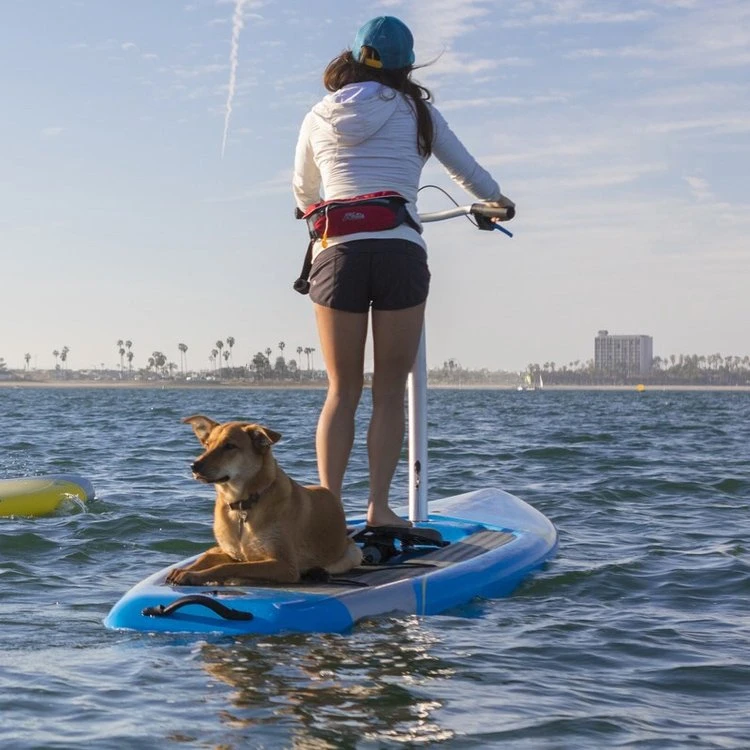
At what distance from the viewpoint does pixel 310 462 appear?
16.3 meters

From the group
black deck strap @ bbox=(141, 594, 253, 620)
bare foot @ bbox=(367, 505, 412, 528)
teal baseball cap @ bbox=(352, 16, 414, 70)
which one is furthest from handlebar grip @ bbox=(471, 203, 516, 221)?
black deck strap @ bbox=(141, 594, 253, 620)

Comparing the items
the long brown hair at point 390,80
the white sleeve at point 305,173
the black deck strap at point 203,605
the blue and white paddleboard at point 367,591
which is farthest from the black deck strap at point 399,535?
the long brown hair at point 390,80

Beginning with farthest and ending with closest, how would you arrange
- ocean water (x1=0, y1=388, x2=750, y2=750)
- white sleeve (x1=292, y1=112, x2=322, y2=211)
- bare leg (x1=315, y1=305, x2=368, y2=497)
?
white sleeve (x1=292, y1=112, x2=322, y2=211), bare leg (x1=315, y1=305, x2=368, y2=497), ocean water (x1=0, y1=388, x2=750, y2=750)

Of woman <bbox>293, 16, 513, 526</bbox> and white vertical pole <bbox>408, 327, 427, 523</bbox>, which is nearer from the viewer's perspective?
woman <bbox>293, 16, 513, 526</bbox>

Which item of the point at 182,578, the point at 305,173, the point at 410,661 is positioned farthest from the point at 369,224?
the point at 410,661

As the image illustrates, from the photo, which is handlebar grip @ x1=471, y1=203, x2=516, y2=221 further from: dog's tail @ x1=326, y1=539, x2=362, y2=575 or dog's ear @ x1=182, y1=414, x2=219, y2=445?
dog's ear @ x1=182, y1=414, x2=219, y2=445

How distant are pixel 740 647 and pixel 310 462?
11203 millimetres

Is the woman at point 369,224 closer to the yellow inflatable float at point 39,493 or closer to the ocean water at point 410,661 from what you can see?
the ocean water at point 410,661

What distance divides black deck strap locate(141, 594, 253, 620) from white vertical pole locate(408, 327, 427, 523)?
87.3 inches

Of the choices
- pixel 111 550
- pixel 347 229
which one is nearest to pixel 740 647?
pixel 347 229

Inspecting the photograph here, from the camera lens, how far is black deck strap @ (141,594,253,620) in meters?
5.00

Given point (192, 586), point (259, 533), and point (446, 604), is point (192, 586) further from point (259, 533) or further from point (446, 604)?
point (446, 604)

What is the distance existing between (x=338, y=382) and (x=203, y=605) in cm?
140

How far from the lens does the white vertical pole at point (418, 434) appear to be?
698 centimetres
